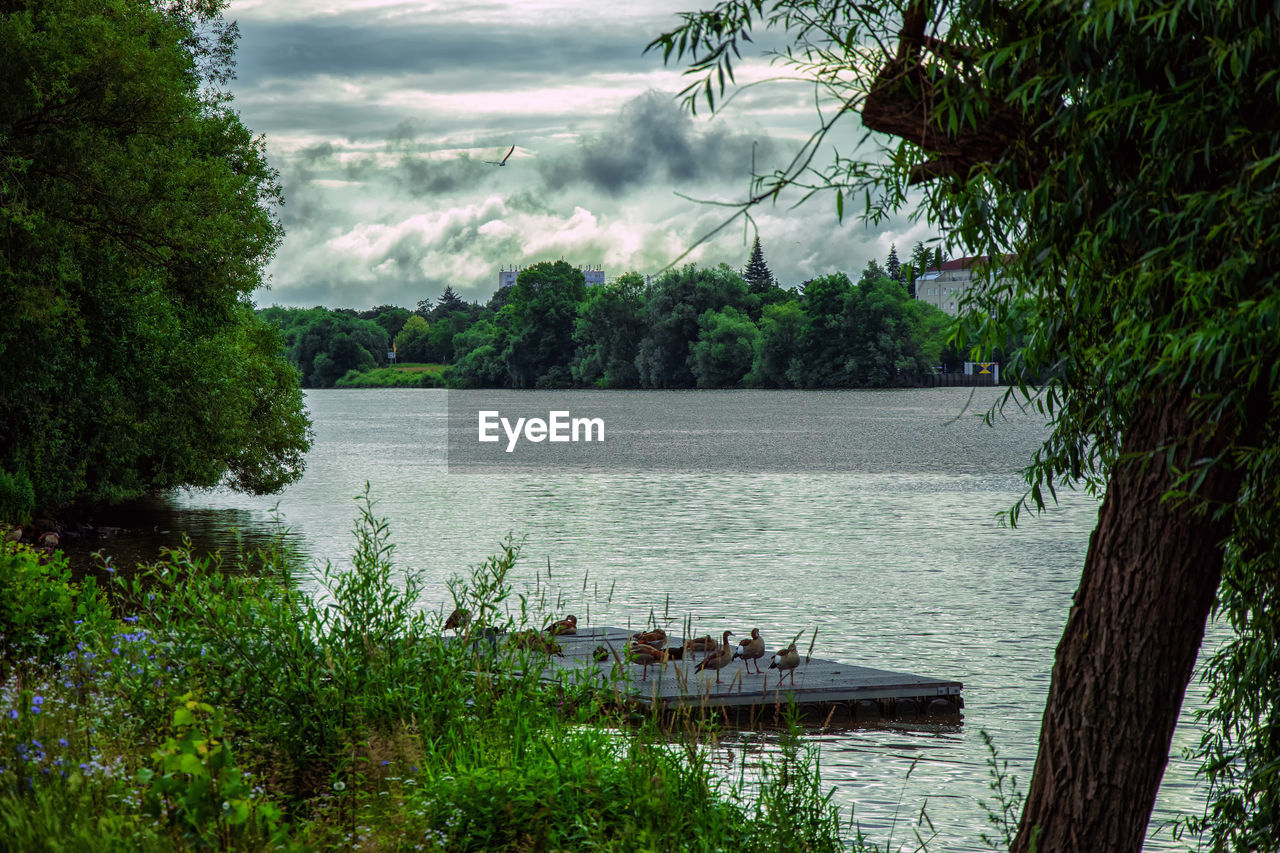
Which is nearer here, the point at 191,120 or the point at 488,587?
the point at 488,587

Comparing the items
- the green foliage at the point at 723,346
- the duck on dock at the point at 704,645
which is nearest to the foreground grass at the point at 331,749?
the duck on dock at the point at 704,645

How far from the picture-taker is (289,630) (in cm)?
691

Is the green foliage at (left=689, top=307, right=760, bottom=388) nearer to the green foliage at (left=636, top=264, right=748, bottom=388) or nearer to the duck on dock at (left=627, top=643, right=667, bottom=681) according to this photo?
the green foliage at (left=636, top=264, right=748, bottom=388)

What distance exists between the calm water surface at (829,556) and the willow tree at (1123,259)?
0.90 meters

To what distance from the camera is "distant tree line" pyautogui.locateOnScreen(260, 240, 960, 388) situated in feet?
425

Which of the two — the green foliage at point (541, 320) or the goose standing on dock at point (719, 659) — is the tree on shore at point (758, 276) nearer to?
the green foliage at point (541, 320)

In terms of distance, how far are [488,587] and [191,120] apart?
19632 millimetres

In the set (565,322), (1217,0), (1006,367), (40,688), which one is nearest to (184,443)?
(40,688)

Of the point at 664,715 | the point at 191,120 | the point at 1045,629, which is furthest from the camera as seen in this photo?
the point at 191,120

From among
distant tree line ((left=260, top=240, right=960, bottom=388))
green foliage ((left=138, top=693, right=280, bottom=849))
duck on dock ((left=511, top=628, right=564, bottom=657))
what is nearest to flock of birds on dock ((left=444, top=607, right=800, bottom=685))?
duck on dock ((left=511, top=628, right=564, bottom=657))

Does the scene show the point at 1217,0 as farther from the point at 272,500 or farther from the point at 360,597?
the point at 272,500

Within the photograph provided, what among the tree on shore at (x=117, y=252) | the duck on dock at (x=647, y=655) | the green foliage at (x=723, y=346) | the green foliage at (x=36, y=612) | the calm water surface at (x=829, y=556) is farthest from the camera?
Result: the green foliage at (x=723, y=346)

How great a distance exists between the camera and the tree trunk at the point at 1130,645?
18.5ft

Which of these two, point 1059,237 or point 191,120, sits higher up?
point 191,120
